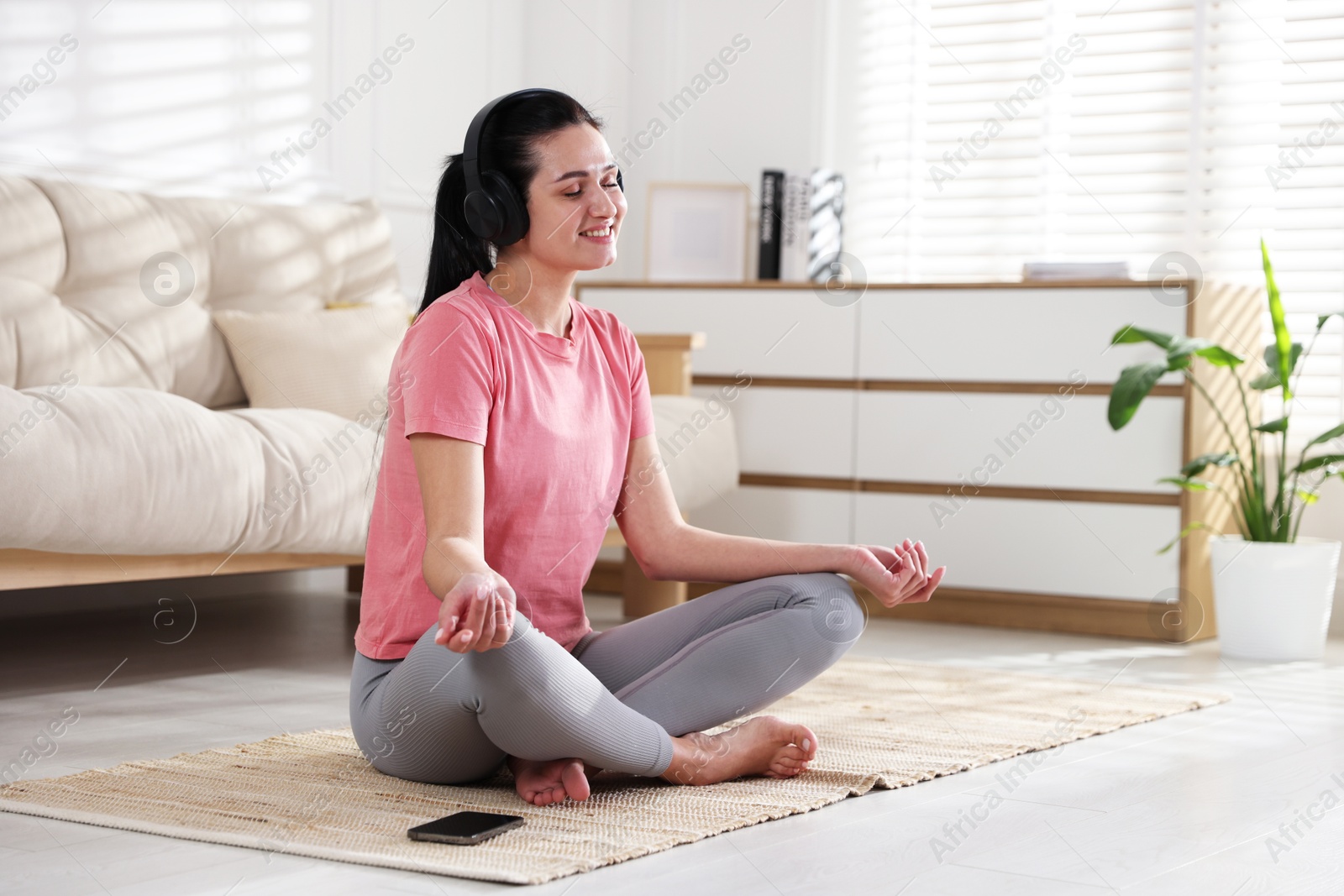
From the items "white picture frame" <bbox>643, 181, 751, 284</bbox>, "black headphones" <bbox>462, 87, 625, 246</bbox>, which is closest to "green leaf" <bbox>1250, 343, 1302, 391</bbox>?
"white picture frame" <bbox>643, 181, 751, 284</bbox>

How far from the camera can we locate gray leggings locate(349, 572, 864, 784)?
1432 millimetres

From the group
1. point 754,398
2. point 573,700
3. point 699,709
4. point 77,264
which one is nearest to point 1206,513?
point 754,398

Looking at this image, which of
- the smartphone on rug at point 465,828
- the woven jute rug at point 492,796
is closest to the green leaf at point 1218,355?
the woven jute rug at point 492,796

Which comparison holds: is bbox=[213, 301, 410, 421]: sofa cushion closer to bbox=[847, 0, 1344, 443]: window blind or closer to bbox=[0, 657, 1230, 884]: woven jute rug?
bbox=[0, 657, 1230, 884]: woven jute rug

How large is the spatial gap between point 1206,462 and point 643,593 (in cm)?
123

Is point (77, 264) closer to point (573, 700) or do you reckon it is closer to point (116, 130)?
point (116, 130)

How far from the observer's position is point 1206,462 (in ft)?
9.59

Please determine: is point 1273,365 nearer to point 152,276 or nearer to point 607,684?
point 607,684

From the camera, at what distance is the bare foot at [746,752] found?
1.61m

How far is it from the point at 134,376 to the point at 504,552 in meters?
1.38

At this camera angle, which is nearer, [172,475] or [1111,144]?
[172,475]

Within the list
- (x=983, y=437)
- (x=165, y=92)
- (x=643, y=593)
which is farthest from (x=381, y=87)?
(x=983, y=437)

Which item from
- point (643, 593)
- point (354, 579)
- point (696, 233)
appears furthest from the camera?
point (696, 233)

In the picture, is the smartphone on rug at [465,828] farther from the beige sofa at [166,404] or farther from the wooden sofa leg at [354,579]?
the wooden sofa leg at [354,579]
